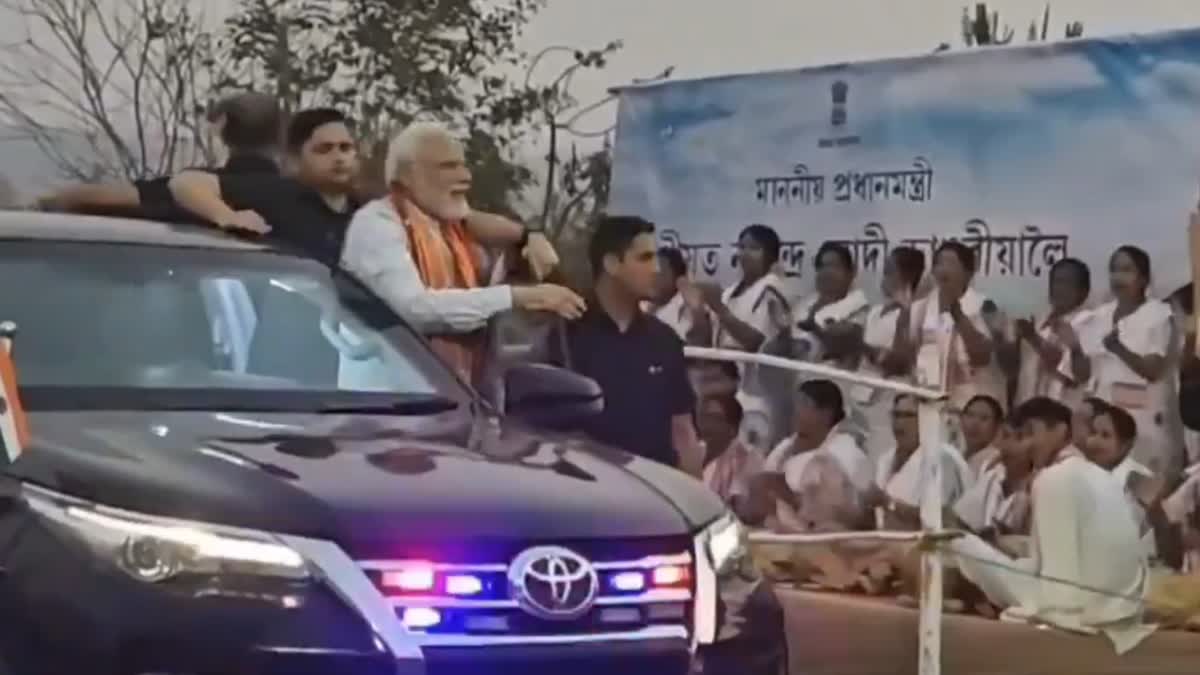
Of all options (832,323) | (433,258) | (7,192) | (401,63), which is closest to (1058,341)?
(832,323)

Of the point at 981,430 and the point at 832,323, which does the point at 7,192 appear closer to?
the point at 832,323

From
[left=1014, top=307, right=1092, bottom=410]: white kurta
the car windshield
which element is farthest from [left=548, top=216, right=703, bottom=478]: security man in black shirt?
[left=1014, top=307, right=1092, bottom=410]: white kurta

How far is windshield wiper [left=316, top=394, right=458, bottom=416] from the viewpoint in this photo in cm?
522

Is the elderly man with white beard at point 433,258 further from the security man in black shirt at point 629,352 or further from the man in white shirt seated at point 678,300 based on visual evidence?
the man in white shirt seated at point 678,300

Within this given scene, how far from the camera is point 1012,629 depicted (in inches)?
295

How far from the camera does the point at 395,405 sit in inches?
210

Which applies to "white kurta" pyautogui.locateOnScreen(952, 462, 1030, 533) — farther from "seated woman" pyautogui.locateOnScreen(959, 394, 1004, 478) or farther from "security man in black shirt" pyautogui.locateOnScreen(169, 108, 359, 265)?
"security man in black shirt" pyautogui.locateOnScreen(169, 108, 359, 265)

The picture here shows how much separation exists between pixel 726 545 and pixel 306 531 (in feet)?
3.10

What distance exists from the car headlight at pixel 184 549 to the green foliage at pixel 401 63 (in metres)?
7.99

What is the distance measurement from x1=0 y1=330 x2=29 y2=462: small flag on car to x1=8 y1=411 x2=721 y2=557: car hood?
3cm

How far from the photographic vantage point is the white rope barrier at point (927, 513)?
22.3 feet

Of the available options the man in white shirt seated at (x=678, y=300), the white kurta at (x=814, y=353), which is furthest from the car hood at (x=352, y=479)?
the man in white shirt seated at (x=678, y=300)

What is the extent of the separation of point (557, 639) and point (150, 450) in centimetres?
83

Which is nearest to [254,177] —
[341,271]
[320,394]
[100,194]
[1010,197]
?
[100,194]
